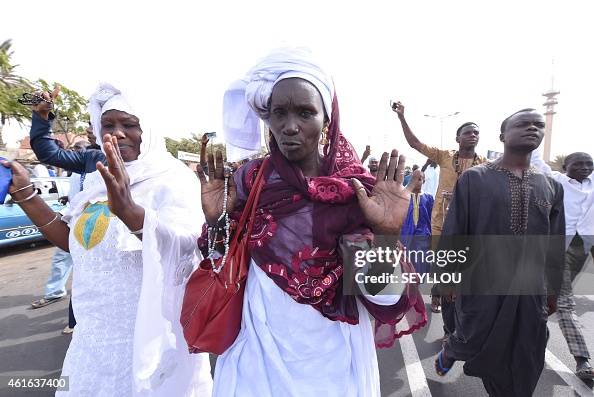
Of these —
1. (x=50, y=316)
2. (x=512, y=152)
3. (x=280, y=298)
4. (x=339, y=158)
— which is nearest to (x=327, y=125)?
(x=339, y=158)

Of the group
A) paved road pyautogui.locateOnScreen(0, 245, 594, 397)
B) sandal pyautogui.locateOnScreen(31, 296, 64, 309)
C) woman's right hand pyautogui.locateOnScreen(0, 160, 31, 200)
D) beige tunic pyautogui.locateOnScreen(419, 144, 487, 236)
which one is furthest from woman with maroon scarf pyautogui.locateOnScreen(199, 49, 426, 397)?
sandal pyautogui.locateOnScreen(31, 296, 64, 309)

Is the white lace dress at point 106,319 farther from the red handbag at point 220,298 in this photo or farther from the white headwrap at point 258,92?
the white headwrap at point 258,92

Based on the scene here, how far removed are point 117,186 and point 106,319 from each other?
2.30ft

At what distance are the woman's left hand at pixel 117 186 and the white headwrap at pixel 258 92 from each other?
43 cm

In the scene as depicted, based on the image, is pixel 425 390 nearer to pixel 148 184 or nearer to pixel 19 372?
pixel 148 184

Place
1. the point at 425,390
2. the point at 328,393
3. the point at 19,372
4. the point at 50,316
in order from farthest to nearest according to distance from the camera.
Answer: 1. the point at 50,316
2. the point at 19,372
3. the point at 425,390
4. the point at 328,393

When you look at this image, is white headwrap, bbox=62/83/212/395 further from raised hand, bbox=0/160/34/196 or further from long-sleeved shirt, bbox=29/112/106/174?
long-sleeved shirt, bbox=29/112/106/174

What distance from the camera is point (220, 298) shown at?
1.30 m

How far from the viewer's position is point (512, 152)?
2.28 meters

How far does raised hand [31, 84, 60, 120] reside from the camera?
2.01m

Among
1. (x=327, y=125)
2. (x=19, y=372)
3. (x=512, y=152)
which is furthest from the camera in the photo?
(x=19, y=372)

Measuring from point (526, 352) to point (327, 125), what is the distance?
6.36ft

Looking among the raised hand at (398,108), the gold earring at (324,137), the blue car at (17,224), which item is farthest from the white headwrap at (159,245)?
the blue car at (17,224)

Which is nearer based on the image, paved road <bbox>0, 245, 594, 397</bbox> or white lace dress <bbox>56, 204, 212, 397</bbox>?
white lace dress <bbox>56, 204, 212, 397</bbox>
